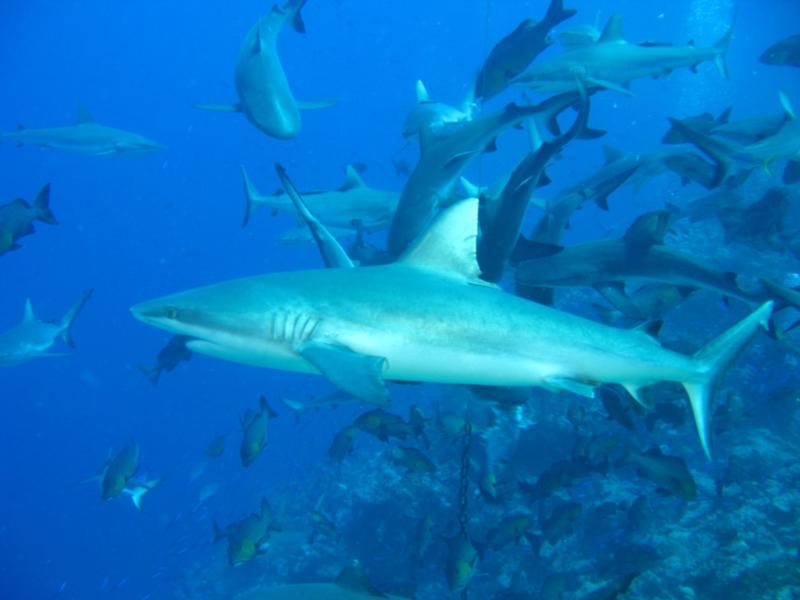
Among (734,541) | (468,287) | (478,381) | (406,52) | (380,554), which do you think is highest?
(468,287)

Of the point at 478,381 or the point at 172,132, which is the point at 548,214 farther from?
the point at 172,132

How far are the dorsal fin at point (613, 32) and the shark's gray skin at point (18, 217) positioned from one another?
7485mm

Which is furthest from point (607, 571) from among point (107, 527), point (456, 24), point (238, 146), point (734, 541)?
point (456, 24)

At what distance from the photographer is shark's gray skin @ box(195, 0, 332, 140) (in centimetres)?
541

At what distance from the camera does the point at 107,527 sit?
38688 millimetres

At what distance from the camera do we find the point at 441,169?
398 cm

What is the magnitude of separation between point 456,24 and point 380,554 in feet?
530

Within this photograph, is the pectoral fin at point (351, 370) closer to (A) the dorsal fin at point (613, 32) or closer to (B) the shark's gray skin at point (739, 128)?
(B) the shark's gray skin at point (739, 128)

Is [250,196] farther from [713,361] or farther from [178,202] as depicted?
[178,202]

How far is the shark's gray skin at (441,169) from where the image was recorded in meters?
3.94

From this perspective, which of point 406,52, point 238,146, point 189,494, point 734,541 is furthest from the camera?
point 406,52

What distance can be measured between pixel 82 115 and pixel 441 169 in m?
11.9

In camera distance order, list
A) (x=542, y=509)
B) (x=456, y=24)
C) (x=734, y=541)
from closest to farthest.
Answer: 1. (x=734, y=541)
2. (x=542, y=509)
3. (x=456, y=24)

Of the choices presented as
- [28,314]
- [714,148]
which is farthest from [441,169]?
[28,314]
